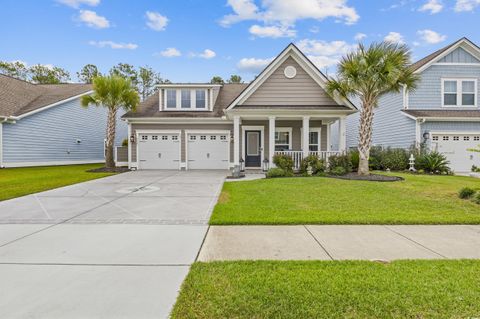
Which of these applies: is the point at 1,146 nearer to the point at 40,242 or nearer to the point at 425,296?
the point at 40,242

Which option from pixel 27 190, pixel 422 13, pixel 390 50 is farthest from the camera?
pixel 422 13

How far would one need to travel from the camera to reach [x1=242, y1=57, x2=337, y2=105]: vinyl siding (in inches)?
505

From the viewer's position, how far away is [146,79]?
36125 millimetres

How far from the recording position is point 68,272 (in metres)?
2.98

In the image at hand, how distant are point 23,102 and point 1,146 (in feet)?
14.0

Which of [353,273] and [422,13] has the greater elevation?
[422,13]

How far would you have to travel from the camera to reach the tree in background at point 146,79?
3594 cm

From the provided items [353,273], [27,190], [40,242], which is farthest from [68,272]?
[27,190]

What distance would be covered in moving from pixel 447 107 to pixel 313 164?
1035 centimetres

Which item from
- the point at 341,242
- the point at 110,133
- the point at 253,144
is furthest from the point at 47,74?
the point at 341,242

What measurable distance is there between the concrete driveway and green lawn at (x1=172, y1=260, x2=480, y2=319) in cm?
39

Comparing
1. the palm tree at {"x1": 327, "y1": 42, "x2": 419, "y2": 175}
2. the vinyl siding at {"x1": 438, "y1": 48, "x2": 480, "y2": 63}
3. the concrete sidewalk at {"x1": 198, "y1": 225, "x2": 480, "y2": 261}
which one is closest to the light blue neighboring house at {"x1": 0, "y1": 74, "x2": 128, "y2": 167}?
the concrete sidewalk at {"x1": 198, "y1": 225, "x2": 480, "y2": 261}

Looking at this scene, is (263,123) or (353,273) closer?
(353,273)

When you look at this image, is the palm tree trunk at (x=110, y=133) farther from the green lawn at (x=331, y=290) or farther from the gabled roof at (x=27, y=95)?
the green lawn at (x=331, y=290)
